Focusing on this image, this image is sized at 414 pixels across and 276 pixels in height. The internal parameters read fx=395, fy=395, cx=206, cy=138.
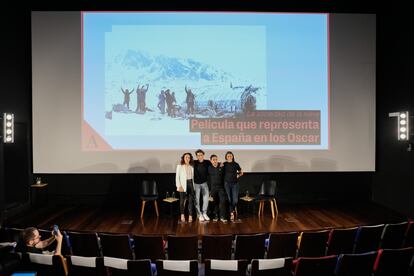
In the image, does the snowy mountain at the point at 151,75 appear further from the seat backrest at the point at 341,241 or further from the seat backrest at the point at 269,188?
the seat backrest at the point at 341,241

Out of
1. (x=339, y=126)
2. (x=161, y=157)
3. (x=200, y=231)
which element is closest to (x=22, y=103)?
(x=161, y=157)

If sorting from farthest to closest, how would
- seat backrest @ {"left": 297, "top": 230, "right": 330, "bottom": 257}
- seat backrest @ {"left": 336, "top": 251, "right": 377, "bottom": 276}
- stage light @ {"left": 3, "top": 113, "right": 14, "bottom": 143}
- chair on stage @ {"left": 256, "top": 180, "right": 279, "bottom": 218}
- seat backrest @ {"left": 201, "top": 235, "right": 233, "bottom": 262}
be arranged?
chair on stage @ {"left": 256, "top": 180, "right": 279, "bottom": 218}
stage light @ {"left": 3, "top": 113, "right": 14, "bottom": 143}
seat backrest @ {"left": 297, "top": 230, "right": 330, "bottom": 257}
seat backrest @ {"left": 201, "top": 235, "right": 233, "bottom": 262}
seat backrest @ {"left": 336, "top": 251, "right": 377, "bottom": 276}

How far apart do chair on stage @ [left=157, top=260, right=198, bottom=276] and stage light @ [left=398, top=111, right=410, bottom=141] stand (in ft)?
16.9

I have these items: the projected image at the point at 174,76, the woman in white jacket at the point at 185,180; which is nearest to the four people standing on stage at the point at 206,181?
the woman in white jacket at the point at 185,180

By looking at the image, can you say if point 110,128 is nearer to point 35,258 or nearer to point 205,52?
point 205,52

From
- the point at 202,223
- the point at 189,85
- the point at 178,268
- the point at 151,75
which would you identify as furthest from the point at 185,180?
the point at 178,268

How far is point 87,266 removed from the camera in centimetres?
388

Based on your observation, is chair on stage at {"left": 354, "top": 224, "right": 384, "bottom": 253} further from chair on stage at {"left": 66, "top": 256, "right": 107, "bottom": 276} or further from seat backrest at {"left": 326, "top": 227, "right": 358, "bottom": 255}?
chair on stage at {"left": 66, "top": 256, "right": 107, "bottom": 276}

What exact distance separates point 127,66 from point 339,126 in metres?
4.75

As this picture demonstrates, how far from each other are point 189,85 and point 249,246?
4.50m

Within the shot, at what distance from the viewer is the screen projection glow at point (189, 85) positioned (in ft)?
27.6

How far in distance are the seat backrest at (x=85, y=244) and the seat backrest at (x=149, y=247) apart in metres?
0.52

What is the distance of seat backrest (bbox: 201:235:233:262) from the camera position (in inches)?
184

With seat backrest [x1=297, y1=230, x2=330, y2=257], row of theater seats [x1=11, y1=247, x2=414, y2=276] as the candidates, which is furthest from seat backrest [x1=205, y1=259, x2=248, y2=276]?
seat backrest [x1=297, y1=230, x2=330, y2=257]
